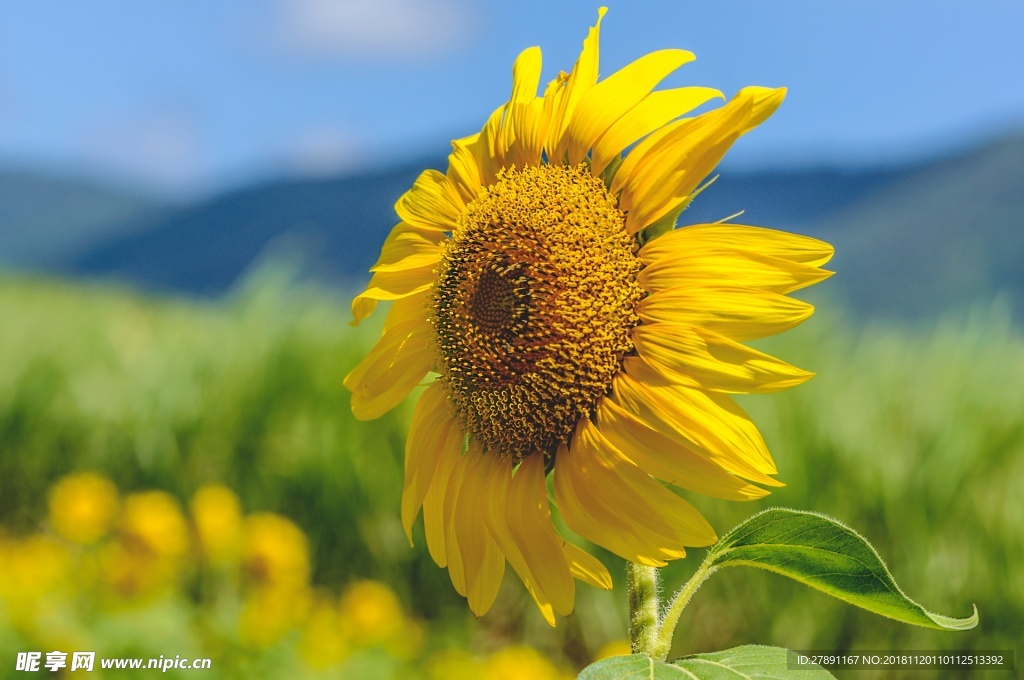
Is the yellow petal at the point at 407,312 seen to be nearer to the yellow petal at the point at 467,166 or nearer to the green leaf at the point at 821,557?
the yellow petal at the point at 467,166

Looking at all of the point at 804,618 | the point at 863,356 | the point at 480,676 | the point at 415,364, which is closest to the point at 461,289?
the point at 415,364

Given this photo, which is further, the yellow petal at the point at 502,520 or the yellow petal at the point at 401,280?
the yellow petal at the point at 401,280

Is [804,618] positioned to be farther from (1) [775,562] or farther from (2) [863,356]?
(1) [775,562]

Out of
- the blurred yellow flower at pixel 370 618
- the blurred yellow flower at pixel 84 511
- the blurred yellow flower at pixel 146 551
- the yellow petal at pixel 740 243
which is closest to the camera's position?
the yellow petal at pixel 740 243

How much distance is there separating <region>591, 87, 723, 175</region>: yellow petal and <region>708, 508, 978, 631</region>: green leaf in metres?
0.29

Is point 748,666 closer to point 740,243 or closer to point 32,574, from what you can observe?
point 740,243

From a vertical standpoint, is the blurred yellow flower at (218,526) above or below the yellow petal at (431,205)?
below

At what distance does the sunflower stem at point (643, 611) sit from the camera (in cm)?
64

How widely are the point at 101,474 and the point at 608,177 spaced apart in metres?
3.56

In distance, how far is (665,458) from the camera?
0.68 meters

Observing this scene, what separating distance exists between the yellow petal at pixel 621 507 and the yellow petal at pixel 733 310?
4.3 inches

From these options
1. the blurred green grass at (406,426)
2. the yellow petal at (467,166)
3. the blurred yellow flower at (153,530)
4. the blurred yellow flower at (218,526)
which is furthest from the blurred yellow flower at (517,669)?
the yellow petal at (467,166)

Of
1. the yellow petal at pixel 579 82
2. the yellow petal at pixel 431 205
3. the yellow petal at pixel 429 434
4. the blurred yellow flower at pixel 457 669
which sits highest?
the yellow petal at pixel 579 82

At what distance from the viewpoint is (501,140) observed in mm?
795
